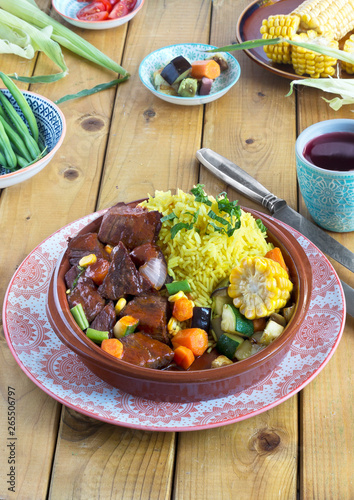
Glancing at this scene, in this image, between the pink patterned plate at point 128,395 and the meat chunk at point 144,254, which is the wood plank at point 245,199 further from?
the meat chunk at point 144,254

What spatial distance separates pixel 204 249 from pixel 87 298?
37 cm

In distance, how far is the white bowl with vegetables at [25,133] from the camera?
2309 mm

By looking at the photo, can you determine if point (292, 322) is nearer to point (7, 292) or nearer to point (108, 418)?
point (108, 418)

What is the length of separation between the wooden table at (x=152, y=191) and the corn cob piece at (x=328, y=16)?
0.28 metres

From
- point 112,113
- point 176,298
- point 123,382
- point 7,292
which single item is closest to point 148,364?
point 123,382

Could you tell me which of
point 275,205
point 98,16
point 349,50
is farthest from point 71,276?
point 98,16

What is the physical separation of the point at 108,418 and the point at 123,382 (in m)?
0.09

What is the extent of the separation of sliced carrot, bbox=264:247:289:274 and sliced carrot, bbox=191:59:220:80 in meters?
1.20

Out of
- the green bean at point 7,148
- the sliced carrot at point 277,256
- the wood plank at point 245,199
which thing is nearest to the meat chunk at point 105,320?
the wood plank at point 245,199

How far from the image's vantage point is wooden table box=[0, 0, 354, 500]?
4.64 ft

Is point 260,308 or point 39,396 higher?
point 260,308

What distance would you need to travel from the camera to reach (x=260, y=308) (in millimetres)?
1536

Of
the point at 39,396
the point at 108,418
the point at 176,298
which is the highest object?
the point at 176,298

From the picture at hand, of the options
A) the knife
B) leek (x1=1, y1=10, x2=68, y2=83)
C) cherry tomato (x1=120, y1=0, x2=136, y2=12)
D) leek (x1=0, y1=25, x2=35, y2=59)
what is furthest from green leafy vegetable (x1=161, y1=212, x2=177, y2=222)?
cherry tomato (x1=120, y1=0, x2=136, y2=12)
